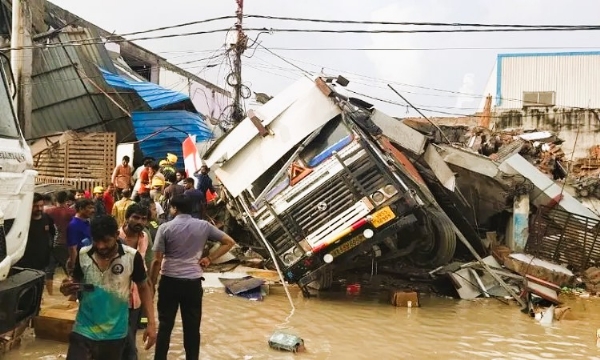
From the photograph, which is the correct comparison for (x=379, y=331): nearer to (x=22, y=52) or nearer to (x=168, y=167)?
(x=168, y=167)

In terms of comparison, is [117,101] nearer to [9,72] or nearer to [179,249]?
[9,72]

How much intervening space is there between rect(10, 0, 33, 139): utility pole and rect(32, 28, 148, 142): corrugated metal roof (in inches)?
182

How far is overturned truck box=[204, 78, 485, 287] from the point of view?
8750 mm

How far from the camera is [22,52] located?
13016 mm

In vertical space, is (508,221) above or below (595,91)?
below

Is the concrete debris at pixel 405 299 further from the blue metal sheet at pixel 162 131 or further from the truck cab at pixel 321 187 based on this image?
the blue metal sheet at pixel 162 131

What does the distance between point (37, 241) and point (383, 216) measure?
14.5ft

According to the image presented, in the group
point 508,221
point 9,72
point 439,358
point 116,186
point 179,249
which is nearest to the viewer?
point 179,249

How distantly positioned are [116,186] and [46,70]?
6.48 meters

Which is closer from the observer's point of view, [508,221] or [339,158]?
[339,158]

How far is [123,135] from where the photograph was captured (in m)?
19.4

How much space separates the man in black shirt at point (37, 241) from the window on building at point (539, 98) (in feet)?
82.0

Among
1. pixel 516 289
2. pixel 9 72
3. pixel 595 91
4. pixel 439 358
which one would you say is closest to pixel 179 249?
pixel 9 72

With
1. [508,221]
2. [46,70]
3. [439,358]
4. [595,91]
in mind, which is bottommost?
[439,358]
